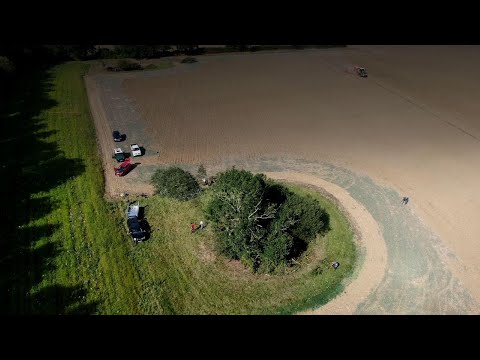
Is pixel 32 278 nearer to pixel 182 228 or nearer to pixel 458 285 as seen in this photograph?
pixel 182 228

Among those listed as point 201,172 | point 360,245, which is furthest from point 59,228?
point 360,245

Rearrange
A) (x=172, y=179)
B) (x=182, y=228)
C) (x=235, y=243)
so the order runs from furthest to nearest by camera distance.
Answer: (x=172, y=179) → (x=182, y=228) → (x=235, y=243)

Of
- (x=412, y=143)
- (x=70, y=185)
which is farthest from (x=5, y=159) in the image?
(x=412, y=143)

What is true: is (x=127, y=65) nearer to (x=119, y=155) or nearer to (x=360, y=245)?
(x=119, y=155)

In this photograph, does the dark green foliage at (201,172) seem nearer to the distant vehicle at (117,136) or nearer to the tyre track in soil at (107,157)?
the tyre track in soil at (107,157)

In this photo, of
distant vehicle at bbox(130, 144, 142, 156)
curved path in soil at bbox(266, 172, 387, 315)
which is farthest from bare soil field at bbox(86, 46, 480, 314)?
distant vehicle at bbox(130, 144, 142, 156)

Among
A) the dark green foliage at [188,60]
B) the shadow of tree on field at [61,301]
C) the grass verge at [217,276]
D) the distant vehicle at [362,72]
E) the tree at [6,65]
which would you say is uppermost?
the tree at [6,65]

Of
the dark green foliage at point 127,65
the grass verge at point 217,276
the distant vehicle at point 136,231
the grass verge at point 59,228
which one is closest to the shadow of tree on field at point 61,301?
the grass verge at point 59,228
